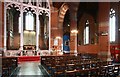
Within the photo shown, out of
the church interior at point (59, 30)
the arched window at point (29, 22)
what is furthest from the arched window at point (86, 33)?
the arched window at point (29, 22)

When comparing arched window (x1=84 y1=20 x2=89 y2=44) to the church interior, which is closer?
the church interior

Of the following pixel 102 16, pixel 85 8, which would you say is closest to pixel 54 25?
pixel 85 8

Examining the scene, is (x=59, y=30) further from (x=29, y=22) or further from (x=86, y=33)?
(x=29, y=22)

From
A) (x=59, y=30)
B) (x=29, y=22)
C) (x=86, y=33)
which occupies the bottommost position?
(x=86, y=33)

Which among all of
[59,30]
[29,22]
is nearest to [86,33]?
[59,30]

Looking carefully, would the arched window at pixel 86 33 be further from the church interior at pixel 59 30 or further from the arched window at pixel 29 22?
the arched window at pixel 29 22

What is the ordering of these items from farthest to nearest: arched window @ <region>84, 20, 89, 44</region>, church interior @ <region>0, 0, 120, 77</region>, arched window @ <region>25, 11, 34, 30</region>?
arched window @ <region>25, 11, 34, 30</region> → arched window @ <region>84, 20, 89, 44</region> → church interior @ <region>0, 0, 120, 77</region>

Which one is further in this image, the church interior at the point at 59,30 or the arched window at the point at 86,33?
the arched window at the point at 86,33

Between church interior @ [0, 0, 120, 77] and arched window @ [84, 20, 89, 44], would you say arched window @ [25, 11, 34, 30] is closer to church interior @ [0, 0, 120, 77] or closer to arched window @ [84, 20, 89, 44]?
church interior @ [0, 0, 120, 77]

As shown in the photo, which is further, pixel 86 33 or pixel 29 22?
pixel 29 22

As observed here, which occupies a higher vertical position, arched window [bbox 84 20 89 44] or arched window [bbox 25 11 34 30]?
arched window [bbox 25 11 34 30]

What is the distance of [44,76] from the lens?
22.5ft

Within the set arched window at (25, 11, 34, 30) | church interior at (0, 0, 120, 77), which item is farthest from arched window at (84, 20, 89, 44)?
arched window at (25, 11, 34, 30)

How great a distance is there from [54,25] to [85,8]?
4.34m
